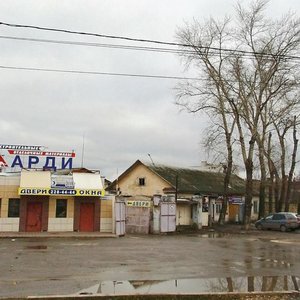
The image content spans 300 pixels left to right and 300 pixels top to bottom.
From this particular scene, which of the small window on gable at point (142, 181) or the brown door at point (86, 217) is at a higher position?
the small window on gable at point (142, 181)

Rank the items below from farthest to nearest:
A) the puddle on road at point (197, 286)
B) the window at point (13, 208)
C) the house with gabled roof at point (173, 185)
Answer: the house with gabled roof at point (173, 185) < the window at point (13, 208) < the puddle on road at point (197, 286)

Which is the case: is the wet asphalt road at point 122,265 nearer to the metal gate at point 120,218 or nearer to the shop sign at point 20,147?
the metal gate at point 120,218

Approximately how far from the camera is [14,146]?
32.8m

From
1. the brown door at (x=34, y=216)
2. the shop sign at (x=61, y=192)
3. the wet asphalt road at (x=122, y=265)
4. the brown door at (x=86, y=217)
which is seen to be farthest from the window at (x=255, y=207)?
the wet asphalt road at (x=122, y=265)

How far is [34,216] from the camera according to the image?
105 feet

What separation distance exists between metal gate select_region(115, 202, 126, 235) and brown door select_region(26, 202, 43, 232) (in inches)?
215

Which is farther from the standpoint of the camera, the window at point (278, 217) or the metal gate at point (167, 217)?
the window at point (278, 217)

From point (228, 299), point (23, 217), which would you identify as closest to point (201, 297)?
point (228, 299)

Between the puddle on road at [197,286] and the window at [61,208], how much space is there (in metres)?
20.7

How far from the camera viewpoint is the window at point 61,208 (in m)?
32.4

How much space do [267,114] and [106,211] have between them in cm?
2128

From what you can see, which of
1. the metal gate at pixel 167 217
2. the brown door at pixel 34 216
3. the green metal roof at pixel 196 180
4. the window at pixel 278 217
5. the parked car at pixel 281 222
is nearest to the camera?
the brown door at pixel 34 216

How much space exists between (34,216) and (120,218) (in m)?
6.06

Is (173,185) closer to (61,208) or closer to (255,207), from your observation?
(61,208)
